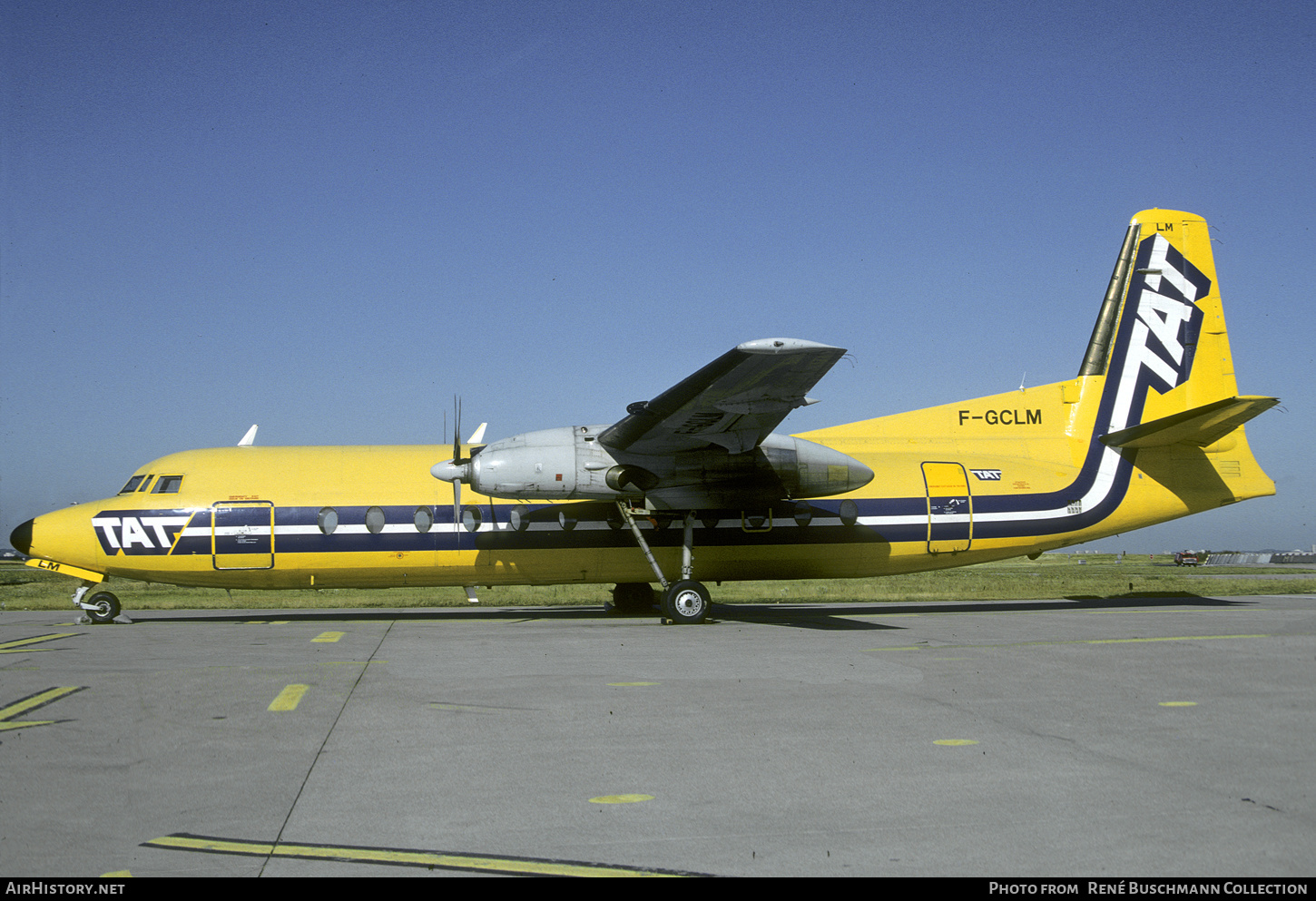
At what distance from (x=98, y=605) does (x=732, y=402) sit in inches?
481

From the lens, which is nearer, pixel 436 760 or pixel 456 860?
pixel 456 860

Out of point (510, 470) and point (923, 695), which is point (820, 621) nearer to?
point (510, 470)

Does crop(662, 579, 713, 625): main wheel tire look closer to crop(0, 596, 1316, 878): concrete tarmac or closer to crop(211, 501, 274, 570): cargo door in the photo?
crop(0, 596, 1316, 878): concrete tarmac

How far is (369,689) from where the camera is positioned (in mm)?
9016

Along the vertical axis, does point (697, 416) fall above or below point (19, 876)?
above

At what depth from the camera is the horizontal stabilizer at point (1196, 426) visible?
17266 millimetres

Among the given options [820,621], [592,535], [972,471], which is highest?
[972,471]

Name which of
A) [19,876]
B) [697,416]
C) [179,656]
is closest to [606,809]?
A: [19,876]

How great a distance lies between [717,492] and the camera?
1711cm

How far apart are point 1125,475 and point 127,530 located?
19556 mm

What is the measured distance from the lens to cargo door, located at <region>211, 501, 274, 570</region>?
55.7 ft

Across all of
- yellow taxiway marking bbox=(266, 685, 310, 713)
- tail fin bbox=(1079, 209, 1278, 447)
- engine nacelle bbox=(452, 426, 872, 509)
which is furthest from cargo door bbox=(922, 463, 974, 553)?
yellow taxiway marking bbox=(266, 685, 310, 713)

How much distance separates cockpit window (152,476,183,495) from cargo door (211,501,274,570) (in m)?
1.05

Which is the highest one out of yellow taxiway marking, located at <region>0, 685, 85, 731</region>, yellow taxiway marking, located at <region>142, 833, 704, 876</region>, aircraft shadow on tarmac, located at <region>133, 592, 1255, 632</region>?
yellow taxiway marking, located at <region>142, 833, 704, 876</region>
